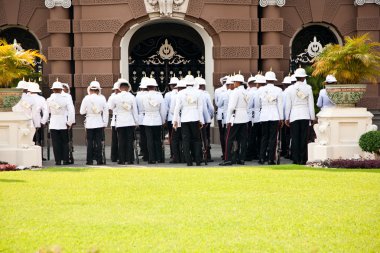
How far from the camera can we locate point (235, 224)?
10750mm

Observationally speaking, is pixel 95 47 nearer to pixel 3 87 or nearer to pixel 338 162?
pixel 3 87

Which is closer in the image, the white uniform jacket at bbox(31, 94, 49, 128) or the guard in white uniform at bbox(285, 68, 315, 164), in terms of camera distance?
the guard in white uniform at bbox(285, 68, 315, 164)

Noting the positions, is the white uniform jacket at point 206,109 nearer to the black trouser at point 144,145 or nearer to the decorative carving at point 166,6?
the black trouser at point 144,145

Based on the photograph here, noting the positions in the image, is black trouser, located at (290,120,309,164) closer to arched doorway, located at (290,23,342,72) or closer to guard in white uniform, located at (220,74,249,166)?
guard in white uniform, located at (220,74,249,166)

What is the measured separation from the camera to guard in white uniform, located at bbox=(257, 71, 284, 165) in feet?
67.7

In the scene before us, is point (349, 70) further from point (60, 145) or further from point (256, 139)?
point (60, 145)

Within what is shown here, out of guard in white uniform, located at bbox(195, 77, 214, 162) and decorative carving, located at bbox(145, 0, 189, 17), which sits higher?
decorative carving, located at bbox(145, 0, 189, 17)

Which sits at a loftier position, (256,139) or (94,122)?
(94,122)

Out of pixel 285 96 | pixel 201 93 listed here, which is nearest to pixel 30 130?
pixel 201 93

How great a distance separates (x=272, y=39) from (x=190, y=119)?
761 centimetres

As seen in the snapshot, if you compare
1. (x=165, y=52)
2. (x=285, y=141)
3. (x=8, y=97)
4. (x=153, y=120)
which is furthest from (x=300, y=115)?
(x=165, y=52)

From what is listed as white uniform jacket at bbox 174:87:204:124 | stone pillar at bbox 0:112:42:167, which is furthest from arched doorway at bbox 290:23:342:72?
stone pillar at bbox 0:112:42:167

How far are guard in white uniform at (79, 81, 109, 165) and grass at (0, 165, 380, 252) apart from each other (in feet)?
13.2

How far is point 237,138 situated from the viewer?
68.0 ft
